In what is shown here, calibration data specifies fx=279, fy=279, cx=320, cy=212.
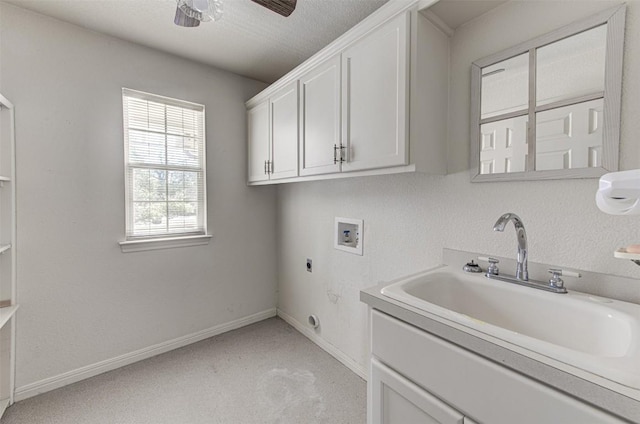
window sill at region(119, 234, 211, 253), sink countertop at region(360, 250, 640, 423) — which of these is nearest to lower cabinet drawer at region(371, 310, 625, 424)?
sink countertop at region(360, 250, 640, 423)

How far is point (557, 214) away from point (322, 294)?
1.79 meters

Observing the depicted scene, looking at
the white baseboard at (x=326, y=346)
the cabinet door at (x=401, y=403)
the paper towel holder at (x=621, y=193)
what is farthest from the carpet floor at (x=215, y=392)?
the paper towel holder at (x=621, y=193)

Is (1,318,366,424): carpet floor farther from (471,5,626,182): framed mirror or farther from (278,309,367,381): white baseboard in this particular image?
(471,5,626,182): framed mirror

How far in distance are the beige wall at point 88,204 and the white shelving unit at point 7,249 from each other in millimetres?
62

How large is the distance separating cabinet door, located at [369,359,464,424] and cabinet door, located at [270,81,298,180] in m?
1.46

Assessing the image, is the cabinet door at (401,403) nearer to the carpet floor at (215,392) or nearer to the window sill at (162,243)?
the carpet floor at (215,392)

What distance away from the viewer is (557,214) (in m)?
1.17

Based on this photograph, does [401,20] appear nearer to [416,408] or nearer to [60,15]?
[416,408]

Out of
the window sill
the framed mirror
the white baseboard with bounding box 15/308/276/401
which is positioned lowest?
the white baseboard with bounding box 15/308/276/401

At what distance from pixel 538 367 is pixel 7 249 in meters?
2.71

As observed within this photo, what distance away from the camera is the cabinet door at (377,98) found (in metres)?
1.34

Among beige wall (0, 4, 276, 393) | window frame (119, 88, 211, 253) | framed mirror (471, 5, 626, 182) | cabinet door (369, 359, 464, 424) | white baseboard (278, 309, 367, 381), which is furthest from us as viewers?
window frame (119, 88, 211, 253)

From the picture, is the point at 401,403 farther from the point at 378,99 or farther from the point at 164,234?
the point at 164,234

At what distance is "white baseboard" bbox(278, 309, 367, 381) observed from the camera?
2097 millimetres
